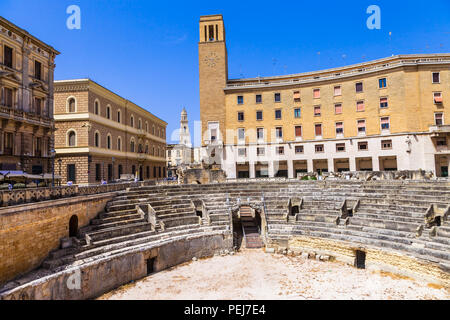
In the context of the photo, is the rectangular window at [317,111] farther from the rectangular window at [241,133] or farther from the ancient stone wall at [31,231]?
the ancient stone wall at [31,231]

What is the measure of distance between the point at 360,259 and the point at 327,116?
24.8 m

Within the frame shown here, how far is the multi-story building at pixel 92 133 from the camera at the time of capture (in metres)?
27.8

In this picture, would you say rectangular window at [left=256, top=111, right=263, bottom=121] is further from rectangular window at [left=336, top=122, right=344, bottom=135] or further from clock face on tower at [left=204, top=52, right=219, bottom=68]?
rectangular window at [left=336, top=122, right=344, bottom=135]

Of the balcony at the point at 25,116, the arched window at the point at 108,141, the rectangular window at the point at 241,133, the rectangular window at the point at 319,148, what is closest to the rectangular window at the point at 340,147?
the rectangular window at the point at 319,148

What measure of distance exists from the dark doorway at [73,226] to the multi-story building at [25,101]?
24.9 ft

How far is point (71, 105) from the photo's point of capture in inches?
1119

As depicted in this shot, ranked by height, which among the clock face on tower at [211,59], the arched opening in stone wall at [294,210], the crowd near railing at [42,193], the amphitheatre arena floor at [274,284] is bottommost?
the amphitheatre arena floor at [274,284]

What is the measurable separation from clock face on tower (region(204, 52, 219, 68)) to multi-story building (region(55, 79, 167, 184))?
12.5 metres

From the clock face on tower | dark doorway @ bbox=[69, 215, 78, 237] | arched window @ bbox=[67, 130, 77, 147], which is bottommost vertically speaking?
dark doorway @ bbox=[69, 215, 78, 237]

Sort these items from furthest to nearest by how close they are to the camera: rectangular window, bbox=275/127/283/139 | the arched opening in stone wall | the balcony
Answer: rectangular window, bbox=275/127/283/139
the arched opening in stone wall
the balcony

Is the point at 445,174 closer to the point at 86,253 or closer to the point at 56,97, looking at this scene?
the point at 86,253

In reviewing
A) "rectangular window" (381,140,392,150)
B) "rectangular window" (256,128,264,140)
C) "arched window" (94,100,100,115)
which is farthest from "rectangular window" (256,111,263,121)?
"arched window" (94,100,100,115)

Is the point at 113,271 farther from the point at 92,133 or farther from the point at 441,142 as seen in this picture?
the point at 441,142

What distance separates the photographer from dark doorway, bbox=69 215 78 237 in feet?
47.4
